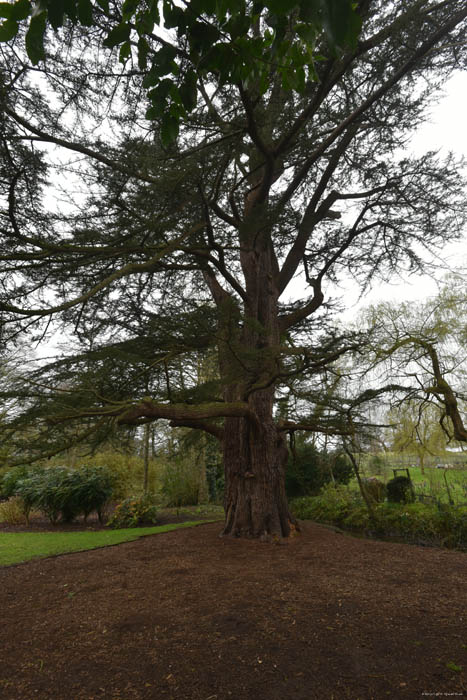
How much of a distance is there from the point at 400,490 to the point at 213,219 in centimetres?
757

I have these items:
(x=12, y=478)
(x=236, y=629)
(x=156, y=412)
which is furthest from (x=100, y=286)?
(x=12, y=478)

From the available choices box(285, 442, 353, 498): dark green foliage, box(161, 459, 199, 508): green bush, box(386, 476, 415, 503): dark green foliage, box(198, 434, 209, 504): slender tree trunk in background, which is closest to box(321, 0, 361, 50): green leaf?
box(386, 476, 415, 503): dark green foliage

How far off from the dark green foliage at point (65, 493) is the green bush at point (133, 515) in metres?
0.66

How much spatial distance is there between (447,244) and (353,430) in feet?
11.3

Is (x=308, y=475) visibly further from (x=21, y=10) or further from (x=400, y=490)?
(x=21, y=10)

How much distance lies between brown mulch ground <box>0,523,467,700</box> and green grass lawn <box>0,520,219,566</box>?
85cm

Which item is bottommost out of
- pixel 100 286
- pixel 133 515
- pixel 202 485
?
pixel 133 515

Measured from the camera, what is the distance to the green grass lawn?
559 centimetres

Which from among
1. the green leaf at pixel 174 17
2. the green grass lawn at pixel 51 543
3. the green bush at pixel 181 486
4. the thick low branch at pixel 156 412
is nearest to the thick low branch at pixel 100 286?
the thick low branch at pixel 156 412

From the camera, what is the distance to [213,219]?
246 inches

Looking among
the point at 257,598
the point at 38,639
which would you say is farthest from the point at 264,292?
the point at 38,639

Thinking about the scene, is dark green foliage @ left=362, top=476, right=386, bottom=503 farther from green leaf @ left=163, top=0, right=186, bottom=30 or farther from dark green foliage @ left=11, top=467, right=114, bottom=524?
green leaf @ left=163, top=0, right=186, bottom=30

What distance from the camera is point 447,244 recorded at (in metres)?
6.02

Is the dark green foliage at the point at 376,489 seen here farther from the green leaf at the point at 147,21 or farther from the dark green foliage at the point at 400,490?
the green leaf at the point at 147,21
